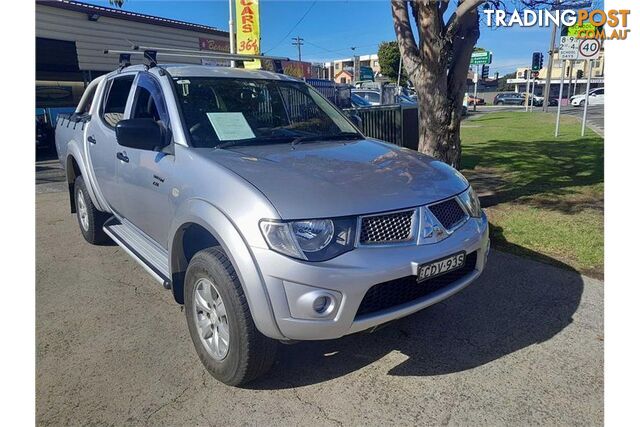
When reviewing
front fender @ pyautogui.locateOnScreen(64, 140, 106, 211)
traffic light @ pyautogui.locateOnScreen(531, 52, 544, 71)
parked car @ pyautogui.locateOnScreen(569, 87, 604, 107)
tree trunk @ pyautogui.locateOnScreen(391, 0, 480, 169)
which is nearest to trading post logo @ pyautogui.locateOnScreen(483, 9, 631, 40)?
tree trunk @ pyautogui.locateOnScreen(391, 0, 480, 169)

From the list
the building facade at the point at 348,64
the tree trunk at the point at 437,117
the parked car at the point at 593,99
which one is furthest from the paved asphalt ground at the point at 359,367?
the building facade at the point at 348,64

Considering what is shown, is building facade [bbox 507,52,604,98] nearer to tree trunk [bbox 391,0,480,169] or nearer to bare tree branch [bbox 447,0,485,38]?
tree trunk [bbox 391,0,480,169]

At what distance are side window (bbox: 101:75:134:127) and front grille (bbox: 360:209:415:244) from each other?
299 cm

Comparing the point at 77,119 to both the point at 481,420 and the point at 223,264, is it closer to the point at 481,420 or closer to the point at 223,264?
the point at 223,264

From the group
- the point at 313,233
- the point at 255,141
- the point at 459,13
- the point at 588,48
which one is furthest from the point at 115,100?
the point at 588,48

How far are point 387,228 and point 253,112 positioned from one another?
170cm

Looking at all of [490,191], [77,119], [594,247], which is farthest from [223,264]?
[490,191]

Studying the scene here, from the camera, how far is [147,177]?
3.25 metres

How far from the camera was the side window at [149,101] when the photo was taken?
3289 mm

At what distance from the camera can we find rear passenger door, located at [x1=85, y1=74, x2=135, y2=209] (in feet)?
13.1

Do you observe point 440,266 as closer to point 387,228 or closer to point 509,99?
point 387,228

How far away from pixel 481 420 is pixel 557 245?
3.09 metres

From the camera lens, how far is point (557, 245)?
4785 mm

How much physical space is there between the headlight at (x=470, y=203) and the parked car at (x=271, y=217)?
13mm
